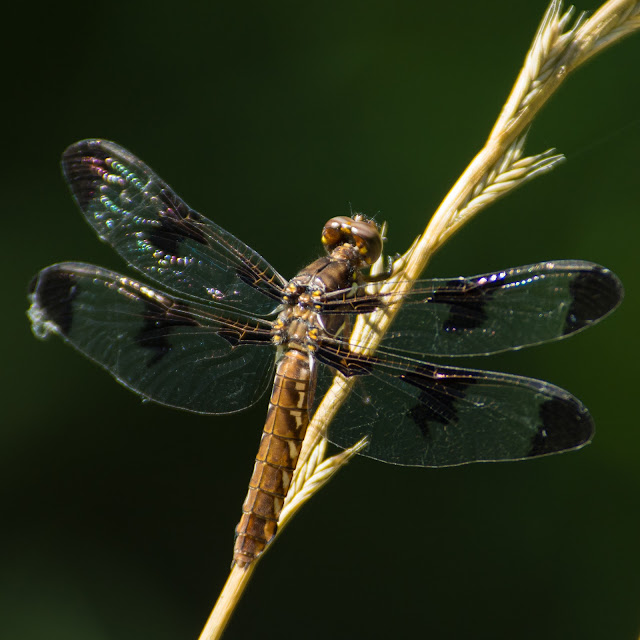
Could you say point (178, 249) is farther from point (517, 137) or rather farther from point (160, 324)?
point (517, 137)

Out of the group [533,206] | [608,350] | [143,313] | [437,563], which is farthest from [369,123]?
[437,563]

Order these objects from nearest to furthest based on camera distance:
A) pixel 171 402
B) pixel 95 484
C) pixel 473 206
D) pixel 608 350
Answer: pixel 473 206 < pixel 171 402 < pixel 608 350 < pixel 95 484

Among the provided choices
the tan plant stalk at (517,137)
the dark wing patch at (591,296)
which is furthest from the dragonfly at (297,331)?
the tan plant stalk at (517,137)

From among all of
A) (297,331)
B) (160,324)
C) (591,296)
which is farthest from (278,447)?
(591,296)

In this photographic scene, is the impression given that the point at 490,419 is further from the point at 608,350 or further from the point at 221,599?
the point at 608,350

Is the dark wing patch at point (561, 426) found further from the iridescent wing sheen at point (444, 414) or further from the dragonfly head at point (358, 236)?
the dragonfly head at point (358, 236)

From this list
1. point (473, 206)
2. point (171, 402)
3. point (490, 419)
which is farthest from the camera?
point (171, 402)
